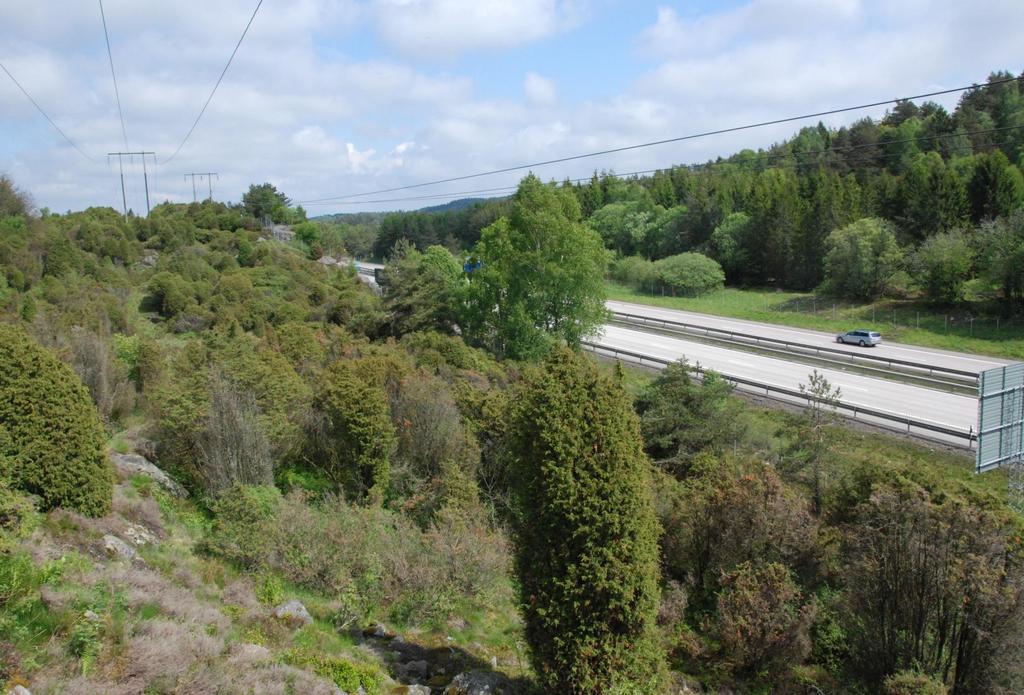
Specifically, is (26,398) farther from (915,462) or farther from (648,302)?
(648,302)

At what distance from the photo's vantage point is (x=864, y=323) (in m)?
45.9

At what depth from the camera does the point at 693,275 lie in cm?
6153

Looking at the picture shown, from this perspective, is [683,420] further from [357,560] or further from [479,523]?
[357,560]

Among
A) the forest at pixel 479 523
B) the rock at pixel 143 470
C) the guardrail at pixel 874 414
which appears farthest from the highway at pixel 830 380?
the rock at pixel 143 470

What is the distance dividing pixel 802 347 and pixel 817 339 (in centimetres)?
577

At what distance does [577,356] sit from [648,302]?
53225mm

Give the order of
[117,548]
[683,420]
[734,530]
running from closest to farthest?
[117,548], [734,530], [683,420]

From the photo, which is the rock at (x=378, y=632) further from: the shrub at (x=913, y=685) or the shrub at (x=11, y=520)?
the shrub at (x=913, y=685)

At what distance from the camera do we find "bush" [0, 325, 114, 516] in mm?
11531

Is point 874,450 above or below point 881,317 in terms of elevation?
below

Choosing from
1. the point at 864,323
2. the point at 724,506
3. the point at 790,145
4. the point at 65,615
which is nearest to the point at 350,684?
the point at 65,615

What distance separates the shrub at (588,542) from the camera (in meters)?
8.62

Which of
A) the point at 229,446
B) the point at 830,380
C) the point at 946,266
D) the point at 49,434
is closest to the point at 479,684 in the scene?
the point at 49,434

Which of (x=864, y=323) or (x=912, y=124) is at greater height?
(x=912, y=124)
